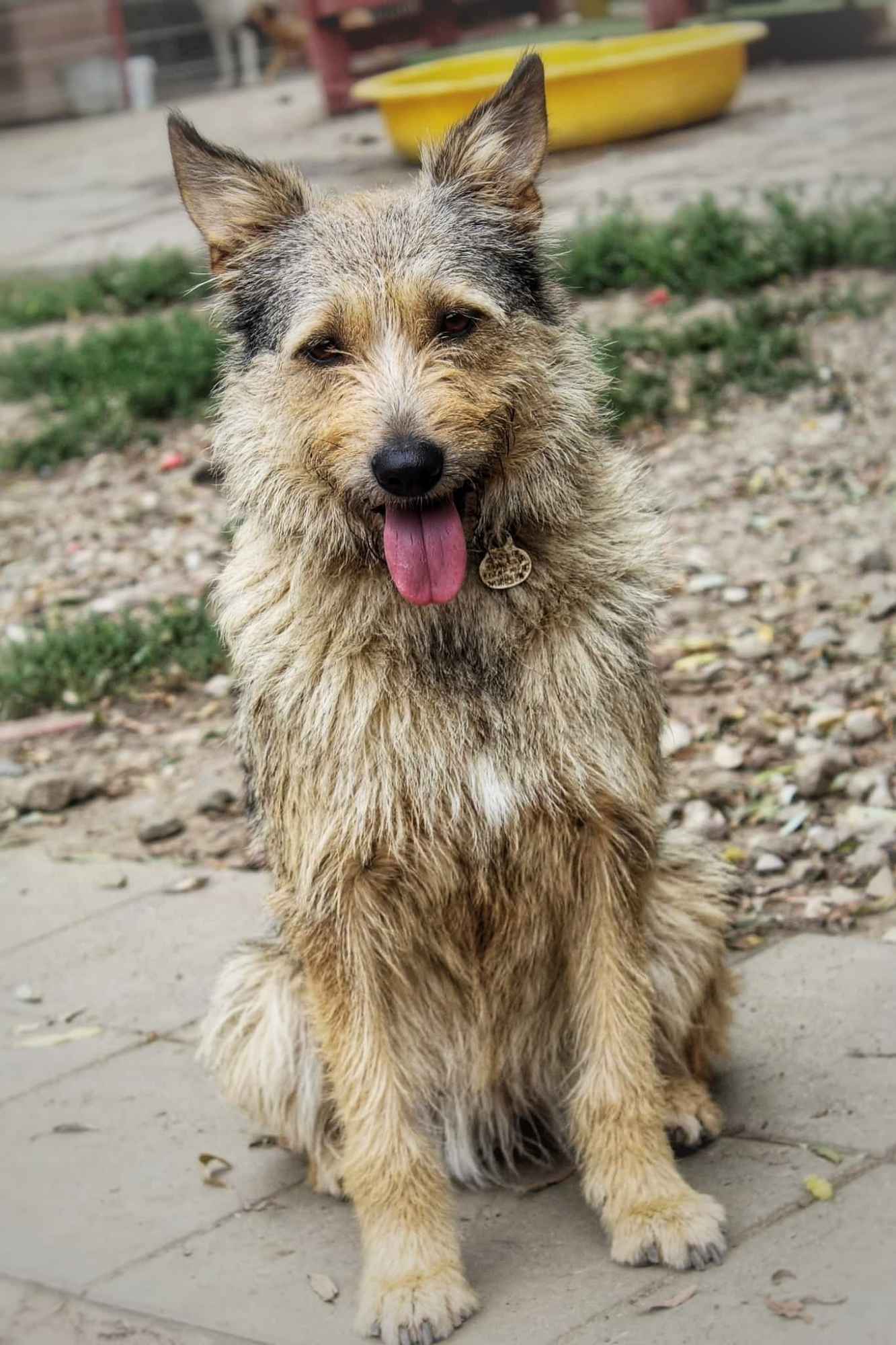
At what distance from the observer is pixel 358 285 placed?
353 cm

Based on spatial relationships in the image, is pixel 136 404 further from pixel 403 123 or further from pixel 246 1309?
pixel 246 1309

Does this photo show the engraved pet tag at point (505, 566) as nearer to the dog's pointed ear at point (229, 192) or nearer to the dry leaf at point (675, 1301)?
the dog's pointed ear at point (229, 192)

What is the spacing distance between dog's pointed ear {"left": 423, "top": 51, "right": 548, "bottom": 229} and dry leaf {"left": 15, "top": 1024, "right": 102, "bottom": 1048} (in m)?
2.58

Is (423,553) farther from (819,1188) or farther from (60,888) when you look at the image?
(60,888)

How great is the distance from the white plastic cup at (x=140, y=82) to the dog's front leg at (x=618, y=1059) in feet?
33.1

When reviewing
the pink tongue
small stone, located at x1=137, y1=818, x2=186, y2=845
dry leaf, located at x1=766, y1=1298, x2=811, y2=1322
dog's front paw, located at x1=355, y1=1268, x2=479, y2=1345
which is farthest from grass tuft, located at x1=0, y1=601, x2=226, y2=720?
dry leaf, located at x1=766, y1=1298, x2=811, y2=1322

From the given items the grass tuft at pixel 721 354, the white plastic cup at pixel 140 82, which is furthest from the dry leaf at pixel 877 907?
the white plastic cup at pixel 140 82

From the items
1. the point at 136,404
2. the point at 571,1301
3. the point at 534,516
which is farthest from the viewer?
the point at 136,404

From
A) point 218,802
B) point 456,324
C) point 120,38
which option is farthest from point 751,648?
point 120,38

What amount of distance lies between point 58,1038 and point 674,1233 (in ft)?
6.89

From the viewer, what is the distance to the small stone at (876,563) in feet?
21.9

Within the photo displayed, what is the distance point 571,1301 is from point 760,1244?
0.40 m

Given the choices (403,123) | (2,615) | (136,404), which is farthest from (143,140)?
(2,615)

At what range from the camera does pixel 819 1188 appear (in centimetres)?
362
